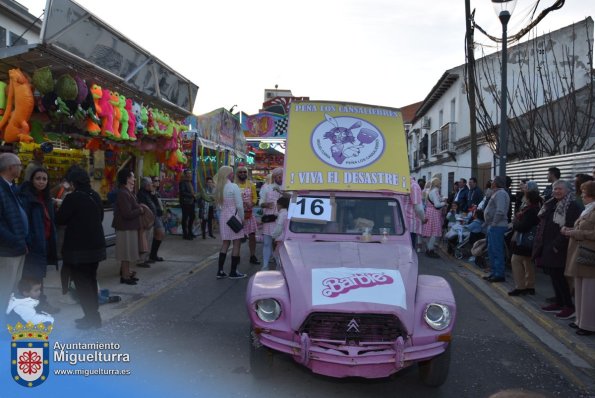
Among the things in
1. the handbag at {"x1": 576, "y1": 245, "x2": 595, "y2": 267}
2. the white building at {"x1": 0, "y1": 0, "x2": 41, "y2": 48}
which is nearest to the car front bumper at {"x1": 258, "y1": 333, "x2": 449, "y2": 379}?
the handbag at {"x1": 576, "y1": 245, "x2": 595, "y2": 267}

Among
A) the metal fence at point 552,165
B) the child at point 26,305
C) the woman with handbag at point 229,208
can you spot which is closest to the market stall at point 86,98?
the woman with handbag at point 229,208

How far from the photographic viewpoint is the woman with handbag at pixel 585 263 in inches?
225

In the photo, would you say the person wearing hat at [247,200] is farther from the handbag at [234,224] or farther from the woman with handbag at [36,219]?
the woman with handbag at [36,219]

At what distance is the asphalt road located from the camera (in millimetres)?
4301

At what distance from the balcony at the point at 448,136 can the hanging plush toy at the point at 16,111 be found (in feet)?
74.1

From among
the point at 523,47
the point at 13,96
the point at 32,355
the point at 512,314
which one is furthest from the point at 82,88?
the point at 523,47

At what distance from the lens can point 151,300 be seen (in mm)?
7168

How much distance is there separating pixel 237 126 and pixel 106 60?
1027 cm

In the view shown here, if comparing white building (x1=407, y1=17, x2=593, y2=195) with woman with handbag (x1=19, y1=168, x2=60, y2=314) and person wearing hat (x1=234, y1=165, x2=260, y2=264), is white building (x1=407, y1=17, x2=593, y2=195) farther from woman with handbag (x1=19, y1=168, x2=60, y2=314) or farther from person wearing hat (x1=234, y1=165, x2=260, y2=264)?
woman with handbag (x1=19, y1=168, x2=60, y2=314)

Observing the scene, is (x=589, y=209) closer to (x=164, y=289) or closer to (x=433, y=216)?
(x=433, y=216)

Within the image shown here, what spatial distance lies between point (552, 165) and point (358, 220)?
7402mm

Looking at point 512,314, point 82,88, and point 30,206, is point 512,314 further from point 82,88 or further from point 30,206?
point 82,88

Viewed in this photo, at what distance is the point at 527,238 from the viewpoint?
25.0 feet

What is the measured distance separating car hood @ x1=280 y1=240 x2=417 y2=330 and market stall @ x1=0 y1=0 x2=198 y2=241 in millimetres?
4722
